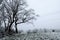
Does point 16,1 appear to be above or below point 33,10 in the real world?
above

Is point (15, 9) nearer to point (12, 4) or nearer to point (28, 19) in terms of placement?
point (12, 4)

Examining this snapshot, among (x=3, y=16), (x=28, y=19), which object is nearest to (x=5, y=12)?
(x=3, y=16)

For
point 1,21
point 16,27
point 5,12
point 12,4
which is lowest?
point 16,27

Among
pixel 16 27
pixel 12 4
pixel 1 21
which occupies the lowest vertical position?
pixel 16 27

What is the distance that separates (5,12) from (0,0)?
148 inches

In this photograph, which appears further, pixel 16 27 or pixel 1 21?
pixel 16 27

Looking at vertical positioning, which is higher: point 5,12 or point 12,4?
point 12,4

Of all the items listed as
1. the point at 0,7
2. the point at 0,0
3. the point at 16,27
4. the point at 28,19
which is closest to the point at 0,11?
the point at 0,7

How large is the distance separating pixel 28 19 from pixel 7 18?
17.4ft

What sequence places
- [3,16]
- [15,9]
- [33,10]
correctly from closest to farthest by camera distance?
[3,16] < [15,9] < [33,10]

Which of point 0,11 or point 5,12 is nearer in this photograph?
point 0,11

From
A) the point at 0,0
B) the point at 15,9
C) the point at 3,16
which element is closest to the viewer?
A: the point at 0,0

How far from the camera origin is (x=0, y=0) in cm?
2267

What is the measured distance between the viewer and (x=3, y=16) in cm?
2469
